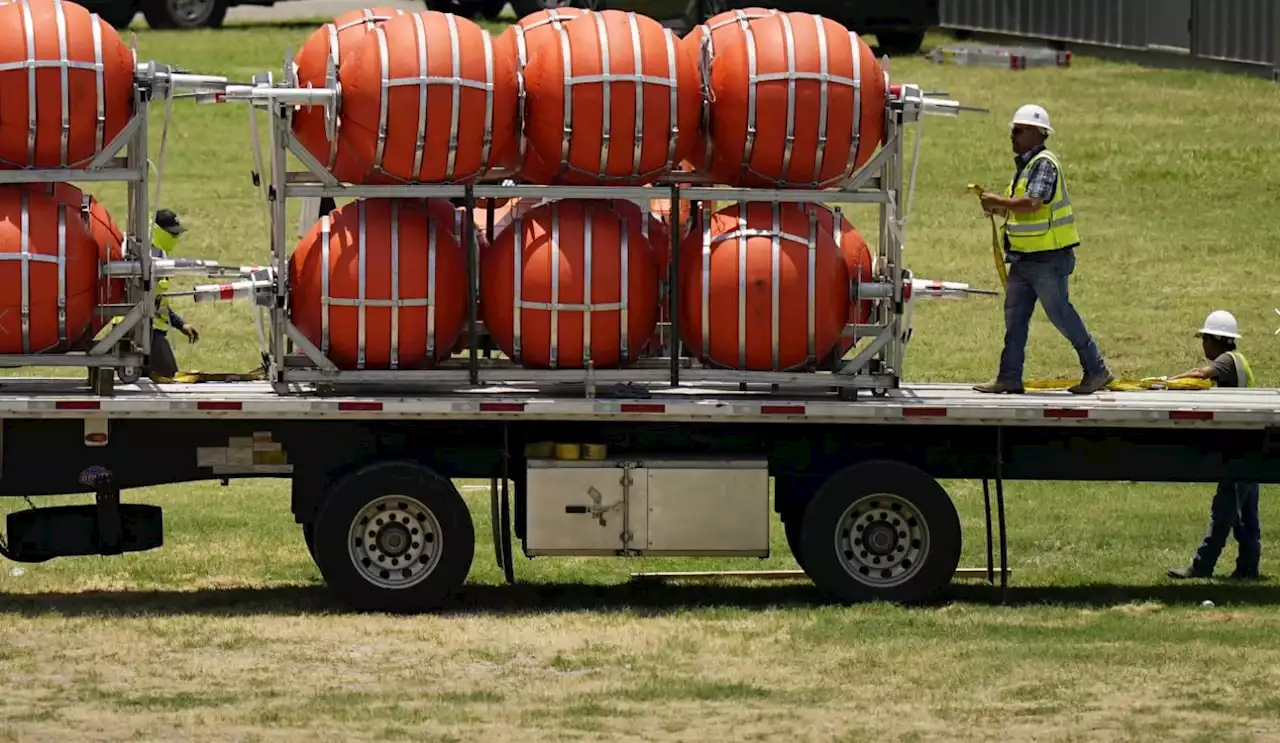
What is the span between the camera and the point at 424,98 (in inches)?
526

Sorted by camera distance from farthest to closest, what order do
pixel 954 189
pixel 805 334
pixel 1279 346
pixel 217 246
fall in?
pixel 954 189
pixel 217 246
pixel 1279 346
pixel 805 334

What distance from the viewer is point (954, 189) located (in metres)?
30.0

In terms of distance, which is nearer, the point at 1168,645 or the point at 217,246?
the point at 1168,645

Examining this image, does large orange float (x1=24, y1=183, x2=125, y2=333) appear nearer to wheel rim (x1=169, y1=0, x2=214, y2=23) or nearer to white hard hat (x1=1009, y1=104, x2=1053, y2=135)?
white hard hat (x1=1009, y1=104, x2=1053, y2=135)

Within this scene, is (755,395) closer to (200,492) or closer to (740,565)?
(740,565)

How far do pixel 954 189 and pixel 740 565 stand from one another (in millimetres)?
14695

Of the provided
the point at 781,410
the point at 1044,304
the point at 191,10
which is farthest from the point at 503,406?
the point at 191,10

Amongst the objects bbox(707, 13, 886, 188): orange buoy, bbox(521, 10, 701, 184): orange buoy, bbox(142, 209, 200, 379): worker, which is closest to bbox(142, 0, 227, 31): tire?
bbox(142, 209, 200, 379): worker

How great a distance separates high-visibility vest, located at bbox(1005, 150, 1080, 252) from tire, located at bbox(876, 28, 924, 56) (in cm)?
2322

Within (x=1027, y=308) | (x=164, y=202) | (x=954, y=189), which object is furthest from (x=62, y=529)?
(x=954, y=189)

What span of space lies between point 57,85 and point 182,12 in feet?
82.9

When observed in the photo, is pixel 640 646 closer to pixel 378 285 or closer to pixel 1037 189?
pixel 378 285

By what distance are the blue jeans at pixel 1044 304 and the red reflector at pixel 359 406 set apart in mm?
3531

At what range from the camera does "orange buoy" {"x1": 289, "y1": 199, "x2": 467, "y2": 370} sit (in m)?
13.5
